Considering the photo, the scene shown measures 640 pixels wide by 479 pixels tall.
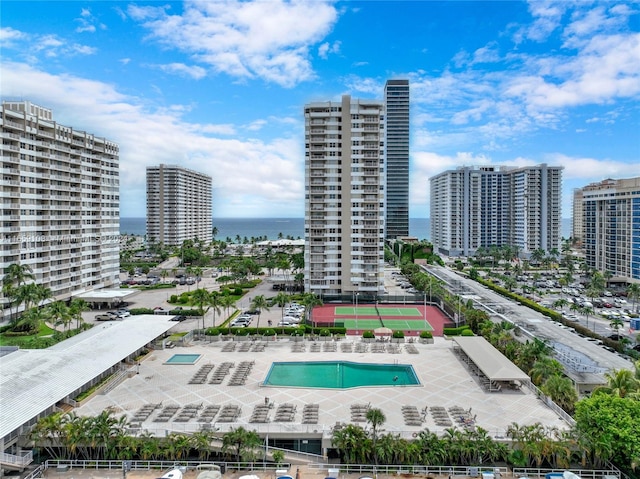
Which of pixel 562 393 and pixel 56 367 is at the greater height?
pixel 56 367

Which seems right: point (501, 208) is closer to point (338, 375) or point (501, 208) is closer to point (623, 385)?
point (338, 375)

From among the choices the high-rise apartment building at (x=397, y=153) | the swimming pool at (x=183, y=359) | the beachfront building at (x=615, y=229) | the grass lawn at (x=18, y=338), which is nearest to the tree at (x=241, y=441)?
the swimming pool at (x=183, y=359)

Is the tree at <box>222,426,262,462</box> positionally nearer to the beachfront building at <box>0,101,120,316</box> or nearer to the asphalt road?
the asphalt road

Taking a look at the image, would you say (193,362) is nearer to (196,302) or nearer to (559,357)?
(196,302)

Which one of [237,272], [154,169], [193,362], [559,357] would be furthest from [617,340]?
[154,169]

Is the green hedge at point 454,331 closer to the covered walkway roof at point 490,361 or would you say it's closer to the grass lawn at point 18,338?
the covered walkway roof at point 490,361

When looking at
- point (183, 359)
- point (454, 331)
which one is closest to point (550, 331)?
point (454, 331)
